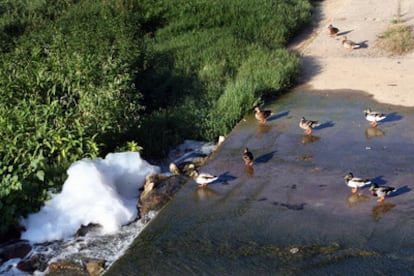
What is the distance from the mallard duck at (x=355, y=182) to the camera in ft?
25.7

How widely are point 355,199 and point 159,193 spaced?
2.77m

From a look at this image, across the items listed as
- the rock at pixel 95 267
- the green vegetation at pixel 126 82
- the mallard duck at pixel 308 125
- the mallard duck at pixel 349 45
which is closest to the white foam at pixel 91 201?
the green vegetation at pixel 126 82

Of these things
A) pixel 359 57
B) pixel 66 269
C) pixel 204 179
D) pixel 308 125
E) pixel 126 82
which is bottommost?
pixel 359 57

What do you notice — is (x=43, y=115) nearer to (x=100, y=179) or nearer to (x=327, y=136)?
(x=100, y=179)

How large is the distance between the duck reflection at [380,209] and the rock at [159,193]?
2828mm

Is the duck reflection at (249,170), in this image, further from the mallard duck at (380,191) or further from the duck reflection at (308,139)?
the mallard duck at (380,191)

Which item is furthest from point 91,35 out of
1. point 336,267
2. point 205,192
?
point 336,267

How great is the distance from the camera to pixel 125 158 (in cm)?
921

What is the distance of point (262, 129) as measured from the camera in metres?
10.5

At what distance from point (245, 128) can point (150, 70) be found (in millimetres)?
3399

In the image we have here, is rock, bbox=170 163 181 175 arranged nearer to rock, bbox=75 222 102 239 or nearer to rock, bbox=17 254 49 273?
rock, bbox=75 222 102 239

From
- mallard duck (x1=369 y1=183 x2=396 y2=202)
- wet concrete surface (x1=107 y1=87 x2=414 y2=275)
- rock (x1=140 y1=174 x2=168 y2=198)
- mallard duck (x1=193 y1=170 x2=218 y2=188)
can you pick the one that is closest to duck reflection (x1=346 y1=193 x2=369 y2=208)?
wet concrete surface (x1=107 y1=87 x2=414 y2=275)

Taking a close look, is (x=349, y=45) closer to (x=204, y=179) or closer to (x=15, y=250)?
(x=204, y=179)

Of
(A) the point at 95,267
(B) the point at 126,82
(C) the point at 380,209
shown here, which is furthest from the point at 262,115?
(A) the point at 95,267
